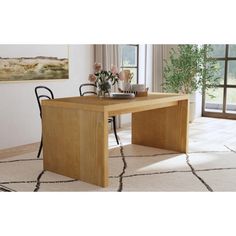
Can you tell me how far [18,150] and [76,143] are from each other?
1.51m

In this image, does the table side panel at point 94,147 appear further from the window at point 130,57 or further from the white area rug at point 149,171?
the window at point 130,57

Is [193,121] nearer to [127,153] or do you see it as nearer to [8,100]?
[127,153]

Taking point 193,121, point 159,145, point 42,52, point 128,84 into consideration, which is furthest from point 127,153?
point 193,121

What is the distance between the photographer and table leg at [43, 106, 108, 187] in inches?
133

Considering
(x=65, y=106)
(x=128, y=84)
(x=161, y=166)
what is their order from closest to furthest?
(x=65, y=106)
(x=161, y=166)
(x=128, y=84)

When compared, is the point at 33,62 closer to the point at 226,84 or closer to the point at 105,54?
the point at 105,54

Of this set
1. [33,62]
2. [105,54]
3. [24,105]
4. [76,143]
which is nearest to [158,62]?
[105,54]

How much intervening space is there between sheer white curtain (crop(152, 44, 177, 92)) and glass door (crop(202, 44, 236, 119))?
963mm

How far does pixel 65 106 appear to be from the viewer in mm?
3619

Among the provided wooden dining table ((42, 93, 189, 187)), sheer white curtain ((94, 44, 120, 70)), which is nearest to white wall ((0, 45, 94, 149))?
sheer white curtain ((94, 44, 120, 70))

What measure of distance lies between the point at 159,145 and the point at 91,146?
66.9 inches

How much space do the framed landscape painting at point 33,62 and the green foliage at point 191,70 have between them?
7.35 ft

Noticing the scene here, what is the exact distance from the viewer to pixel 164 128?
4.89m

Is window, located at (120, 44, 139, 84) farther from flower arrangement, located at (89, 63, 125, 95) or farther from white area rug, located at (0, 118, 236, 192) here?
flower arrangement, located at (89, 63, 125, 95)
